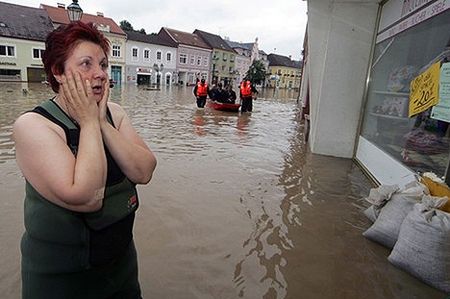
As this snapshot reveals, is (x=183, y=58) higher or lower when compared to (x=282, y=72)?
lower

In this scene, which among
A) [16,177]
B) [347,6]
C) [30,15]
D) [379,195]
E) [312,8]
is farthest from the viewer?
[30,15]

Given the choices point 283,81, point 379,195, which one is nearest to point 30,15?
point 379,195

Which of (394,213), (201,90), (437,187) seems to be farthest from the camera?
(201,90)

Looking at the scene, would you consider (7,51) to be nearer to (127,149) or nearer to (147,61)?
(147,61)

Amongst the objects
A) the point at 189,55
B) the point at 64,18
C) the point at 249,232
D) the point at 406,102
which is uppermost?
the point at 64,18

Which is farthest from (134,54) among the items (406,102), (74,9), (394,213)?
(394,213)

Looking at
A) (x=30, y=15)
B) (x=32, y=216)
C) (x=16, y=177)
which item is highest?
(x=30, y=15)

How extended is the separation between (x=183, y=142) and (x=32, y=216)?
6.43 meters

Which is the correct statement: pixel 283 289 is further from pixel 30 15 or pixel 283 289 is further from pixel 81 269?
pixel 30 15

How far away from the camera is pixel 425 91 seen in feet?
12.3

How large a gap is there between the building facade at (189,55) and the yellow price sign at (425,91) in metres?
45.3

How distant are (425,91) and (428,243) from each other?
2.03 metres

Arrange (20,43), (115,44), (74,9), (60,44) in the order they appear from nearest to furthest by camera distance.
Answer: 1. (60,44)
2. (74,9)
3. (20,43)
4. (115,44)

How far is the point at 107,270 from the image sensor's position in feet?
4.50
